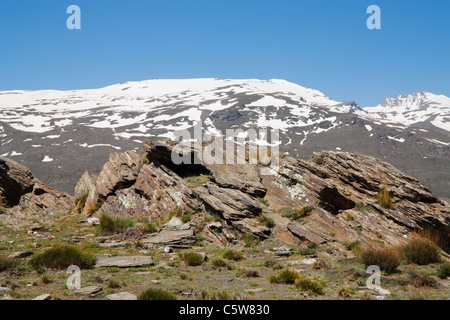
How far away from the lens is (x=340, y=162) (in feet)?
74.0

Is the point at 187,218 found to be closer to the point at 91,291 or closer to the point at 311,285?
the point at 91,291

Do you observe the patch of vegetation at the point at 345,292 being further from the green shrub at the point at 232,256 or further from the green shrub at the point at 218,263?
the green shrub at the point at 232,256

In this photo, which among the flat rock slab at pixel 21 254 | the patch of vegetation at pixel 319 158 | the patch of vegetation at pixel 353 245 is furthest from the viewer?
the patch of vegetation at pixel 319 158

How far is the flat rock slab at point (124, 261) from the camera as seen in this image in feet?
40.4

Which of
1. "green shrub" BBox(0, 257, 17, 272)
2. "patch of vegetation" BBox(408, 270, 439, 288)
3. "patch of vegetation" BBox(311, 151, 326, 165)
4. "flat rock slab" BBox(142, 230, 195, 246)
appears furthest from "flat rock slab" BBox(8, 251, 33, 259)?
"patch of vegetation" BBox(311, 151, 326, 165)

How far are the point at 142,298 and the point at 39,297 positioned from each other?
285 cm

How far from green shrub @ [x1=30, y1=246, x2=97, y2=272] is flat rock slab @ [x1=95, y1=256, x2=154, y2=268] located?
465 mm

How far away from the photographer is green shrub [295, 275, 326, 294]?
9507 mm

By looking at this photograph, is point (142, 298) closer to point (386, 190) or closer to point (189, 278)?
point (189, 278)

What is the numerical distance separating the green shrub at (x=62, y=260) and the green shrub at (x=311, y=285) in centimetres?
816

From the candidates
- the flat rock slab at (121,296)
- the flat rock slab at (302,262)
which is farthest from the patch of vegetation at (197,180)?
the flat rock slab at (121,296)

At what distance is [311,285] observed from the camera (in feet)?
32.0

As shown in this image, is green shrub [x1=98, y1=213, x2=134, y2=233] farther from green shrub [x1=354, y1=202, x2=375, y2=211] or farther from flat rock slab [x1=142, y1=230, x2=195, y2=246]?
green shrub [x1=354, y1=202, x2=375, y2=211]
